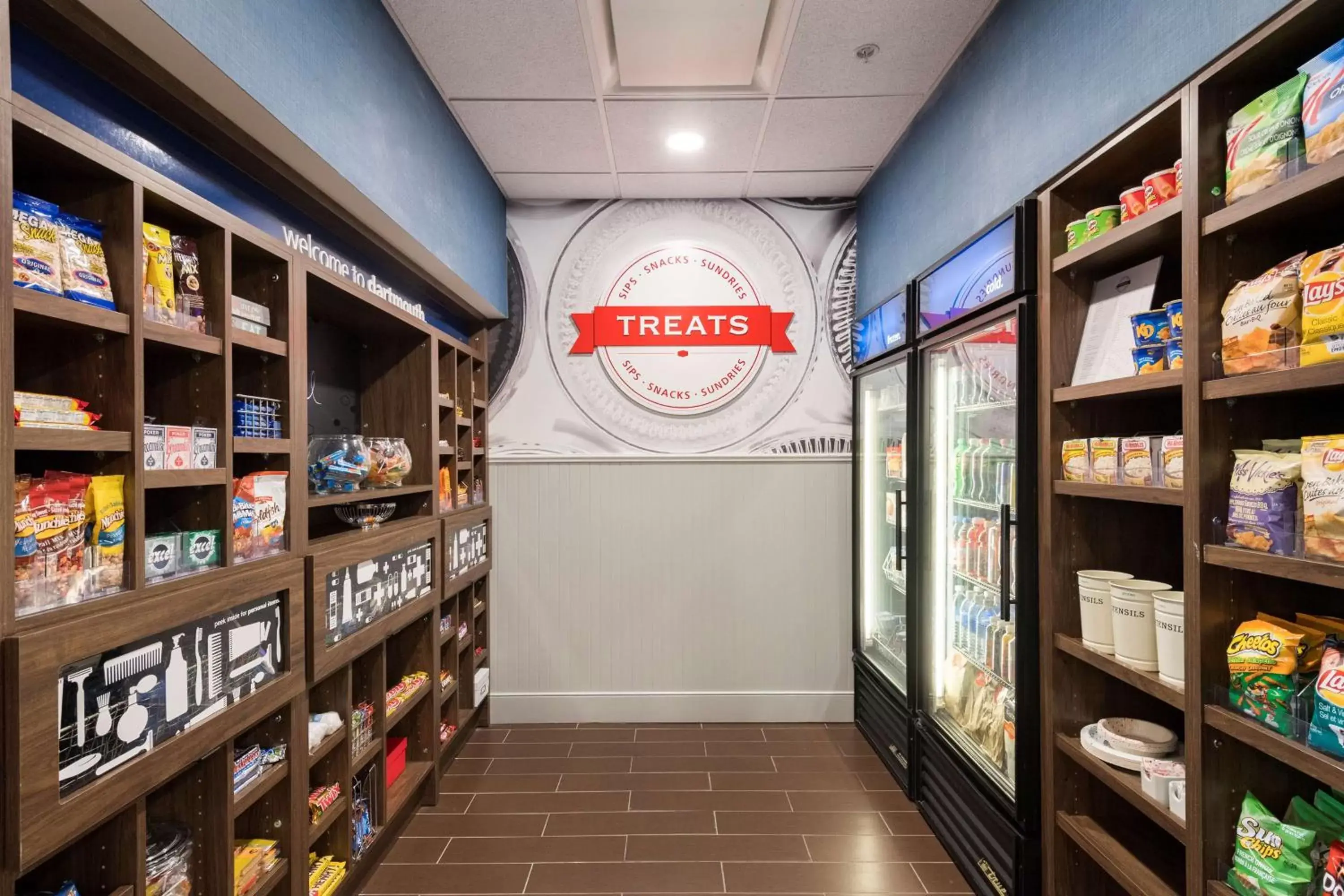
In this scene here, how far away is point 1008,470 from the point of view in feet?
7.83

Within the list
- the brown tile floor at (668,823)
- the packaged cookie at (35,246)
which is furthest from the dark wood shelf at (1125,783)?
the packaged cookie at (35,246)

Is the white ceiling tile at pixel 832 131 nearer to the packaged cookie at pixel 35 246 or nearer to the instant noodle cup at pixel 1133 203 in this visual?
the instant noodle cup at pixel 1133 203

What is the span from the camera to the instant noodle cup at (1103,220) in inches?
76.8

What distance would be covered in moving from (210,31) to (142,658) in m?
1.38

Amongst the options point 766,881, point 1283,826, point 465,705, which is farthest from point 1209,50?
point 465,705

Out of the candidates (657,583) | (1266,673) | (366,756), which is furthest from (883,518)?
(366,756)

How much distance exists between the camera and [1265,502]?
1392 millimetres

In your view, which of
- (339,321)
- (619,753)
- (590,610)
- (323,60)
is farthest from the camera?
(590,610)

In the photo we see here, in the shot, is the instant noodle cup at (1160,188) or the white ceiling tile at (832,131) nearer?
the instant noodle cup at (1160,188)

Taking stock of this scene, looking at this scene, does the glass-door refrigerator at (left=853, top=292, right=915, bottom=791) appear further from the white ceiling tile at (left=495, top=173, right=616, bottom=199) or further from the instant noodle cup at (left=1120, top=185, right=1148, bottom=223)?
the white ceiling tile at (left=495, top=173, right=616, bottom=199)

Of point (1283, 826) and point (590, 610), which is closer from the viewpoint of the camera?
point (1283, 826)

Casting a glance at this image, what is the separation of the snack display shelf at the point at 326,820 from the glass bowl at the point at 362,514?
96 cm

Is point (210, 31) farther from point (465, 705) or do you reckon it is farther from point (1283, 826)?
point (465, 705)

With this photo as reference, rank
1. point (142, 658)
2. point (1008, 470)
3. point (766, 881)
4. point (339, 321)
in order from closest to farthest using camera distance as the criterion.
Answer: point (142, 658), point (1008, 470), point (766, 881), point (339, 321)
